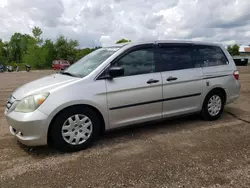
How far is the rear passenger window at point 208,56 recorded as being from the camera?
462 centimetres

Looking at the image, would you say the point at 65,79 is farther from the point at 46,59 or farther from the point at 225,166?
the point at 46,59

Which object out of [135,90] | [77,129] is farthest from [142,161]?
[135,90]

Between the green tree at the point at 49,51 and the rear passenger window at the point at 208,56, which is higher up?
the green tree at the point at 49,51

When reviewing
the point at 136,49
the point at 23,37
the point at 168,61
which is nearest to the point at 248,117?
the point at 168,61

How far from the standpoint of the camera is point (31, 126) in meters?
3.11

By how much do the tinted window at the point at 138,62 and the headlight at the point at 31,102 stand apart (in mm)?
1265

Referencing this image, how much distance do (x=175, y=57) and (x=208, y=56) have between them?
919mm

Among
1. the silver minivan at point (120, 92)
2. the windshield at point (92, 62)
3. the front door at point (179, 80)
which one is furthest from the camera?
the front door at point (179, 80)

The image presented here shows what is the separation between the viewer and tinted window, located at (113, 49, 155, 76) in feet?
12.4

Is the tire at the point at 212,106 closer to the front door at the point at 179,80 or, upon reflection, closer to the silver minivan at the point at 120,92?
the silver minivan at the point at 120,92

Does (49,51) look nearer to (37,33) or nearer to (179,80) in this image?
(37,33)

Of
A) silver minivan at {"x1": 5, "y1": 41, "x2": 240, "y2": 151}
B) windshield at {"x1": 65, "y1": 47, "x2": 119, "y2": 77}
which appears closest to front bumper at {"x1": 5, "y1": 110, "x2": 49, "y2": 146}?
silver minivan at {"x1": 5, "y1": 41, "x2": 240, "y2": 151}

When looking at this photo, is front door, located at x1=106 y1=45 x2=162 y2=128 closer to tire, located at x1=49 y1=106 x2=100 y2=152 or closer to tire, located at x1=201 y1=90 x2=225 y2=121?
tire, located at x1=49 y1=106 x2=100 y2=152

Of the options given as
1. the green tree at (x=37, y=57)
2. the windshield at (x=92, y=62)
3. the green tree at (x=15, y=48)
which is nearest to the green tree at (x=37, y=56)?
the green tree at (x=37, y=57)
